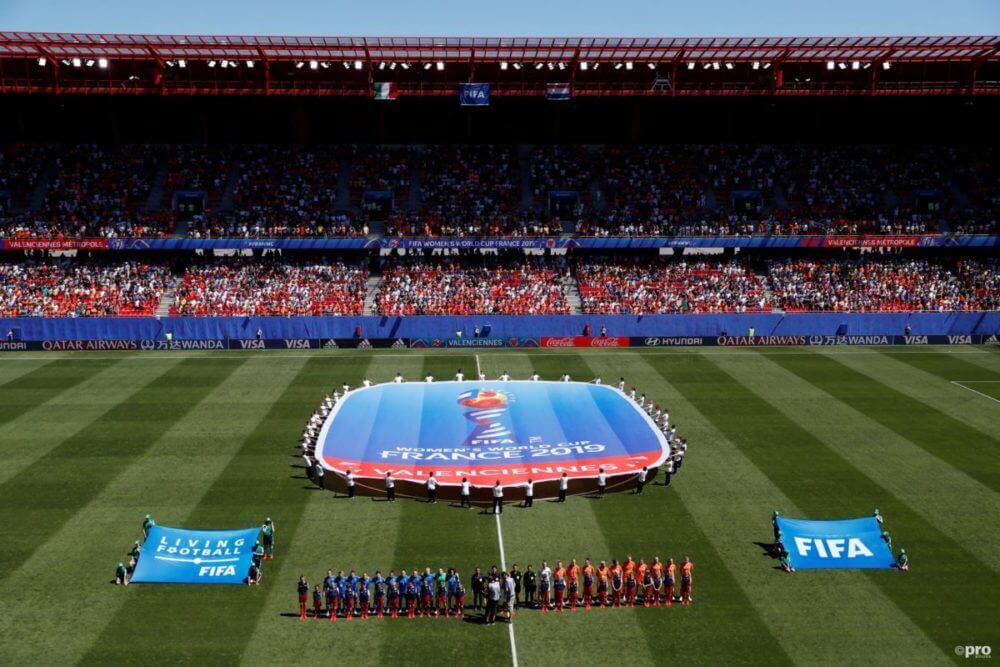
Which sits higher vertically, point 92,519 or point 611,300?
point 611,300

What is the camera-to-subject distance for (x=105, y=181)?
63.1m

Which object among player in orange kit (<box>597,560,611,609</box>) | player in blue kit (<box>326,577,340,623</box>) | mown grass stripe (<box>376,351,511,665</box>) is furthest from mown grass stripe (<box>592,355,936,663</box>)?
player in blue kit (<box>326,577,340,623</box>)

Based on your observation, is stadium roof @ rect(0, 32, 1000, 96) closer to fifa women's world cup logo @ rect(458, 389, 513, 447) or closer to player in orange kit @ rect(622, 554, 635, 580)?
fifa women's world cup logo @ rect(458, 389, 513, 447)

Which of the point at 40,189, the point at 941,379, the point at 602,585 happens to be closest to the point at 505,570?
the point at 602,585

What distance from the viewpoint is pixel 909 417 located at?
37.9m

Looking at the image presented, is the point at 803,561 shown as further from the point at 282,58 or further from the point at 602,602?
the point at 282,58

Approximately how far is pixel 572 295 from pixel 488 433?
25.1m

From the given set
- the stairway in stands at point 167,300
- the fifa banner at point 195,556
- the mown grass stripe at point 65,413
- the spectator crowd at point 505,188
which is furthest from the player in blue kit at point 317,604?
the spectator crowd at point 505,188

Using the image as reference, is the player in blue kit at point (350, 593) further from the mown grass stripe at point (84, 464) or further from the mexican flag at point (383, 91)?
the mexican flag at point (383, 91)

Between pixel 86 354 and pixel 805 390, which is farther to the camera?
pixel 86 354

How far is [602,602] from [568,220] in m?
43.1

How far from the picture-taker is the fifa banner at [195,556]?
23.2m

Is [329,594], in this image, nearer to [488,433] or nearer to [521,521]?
[521,521]

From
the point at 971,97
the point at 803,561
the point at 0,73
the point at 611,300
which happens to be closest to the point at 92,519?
the point at 803,561
